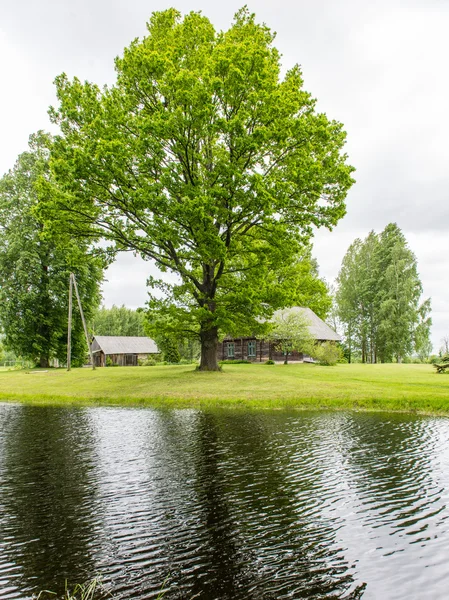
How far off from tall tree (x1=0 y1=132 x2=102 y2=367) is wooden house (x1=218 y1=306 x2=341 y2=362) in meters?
19.0

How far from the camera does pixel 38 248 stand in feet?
131

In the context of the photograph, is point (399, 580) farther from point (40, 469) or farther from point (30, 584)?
point (40, 469)

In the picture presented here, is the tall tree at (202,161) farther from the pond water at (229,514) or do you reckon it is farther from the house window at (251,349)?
the house window at (251,349)

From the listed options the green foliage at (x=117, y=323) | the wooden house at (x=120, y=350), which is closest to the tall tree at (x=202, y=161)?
the wooden house at (x=120, y=350)

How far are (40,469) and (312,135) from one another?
20645 mm

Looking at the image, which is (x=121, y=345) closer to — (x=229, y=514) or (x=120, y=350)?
(x=120, y=350)

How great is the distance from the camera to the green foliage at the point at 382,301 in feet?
177

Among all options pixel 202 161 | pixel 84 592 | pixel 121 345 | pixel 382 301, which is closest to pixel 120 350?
pixel 121 345

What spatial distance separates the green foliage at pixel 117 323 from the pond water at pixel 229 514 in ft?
292

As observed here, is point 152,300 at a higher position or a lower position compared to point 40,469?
higher

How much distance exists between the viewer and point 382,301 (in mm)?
57719

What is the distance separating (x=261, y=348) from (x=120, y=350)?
2765cm

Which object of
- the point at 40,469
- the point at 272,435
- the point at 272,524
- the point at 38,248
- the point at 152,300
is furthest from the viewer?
the point at 38,248

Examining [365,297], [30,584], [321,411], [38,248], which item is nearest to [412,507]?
[30,584]
